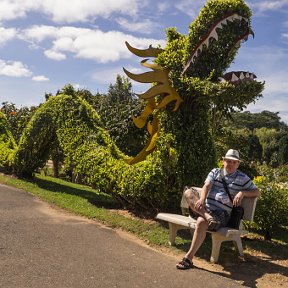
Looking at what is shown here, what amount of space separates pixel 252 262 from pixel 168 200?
1906 millimetres

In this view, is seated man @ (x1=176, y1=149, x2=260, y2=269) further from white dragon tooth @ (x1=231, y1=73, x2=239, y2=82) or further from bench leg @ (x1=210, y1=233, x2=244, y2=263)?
white dragon tooth @ (x1=231, y1=73, x2=239, y2=82)

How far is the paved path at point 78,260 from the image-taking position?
13.6ft

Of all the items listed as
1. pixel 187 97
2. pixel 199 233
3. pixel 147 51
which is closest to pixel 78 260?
pixel 199 233

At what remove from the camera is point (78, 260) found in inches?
188

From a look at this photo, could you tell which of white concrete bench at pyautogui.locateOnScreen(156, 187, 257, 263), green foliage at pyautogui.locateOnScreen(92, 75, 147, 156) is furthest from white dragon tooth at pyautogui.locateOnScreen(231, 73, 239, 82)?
green foliage at pyautogui.locateOnScreen(92, 75, 147, 156)

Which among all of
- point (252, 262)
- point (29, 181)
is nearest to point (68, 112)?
point (29, 181)

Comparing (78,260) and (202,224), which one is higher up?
(202,224)

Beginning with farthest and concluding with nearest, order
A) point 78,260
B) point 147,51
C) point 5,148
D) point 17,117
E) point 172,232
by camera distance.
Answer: point 17,117 → point 5,148 → point 147,51 → point 172,232 → point 78,260

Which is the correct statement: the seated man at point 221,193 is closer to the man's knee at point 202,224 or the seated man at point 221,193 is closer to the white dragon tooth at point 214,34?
the man's knee at point 202,224

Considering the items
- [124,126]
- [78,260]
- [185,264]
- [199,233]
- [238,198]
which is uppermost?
[124,126]

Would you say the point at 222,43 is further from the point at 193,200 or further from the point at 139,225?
the point at 139,225

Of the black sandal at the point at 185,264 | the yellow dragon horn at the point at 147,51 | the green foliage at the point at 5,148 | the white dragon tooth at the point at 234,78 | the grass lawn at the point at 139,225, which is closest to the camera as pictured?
the black sandal at the point at 185,264

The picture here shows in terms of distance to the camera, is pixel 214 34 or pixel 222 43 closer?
pixel 214 34

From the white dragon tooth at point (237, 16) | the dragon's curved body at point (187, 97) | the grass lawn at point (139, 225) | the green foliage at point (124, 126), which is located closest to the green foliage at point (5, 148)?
the grass lawn at point (139, 225)
